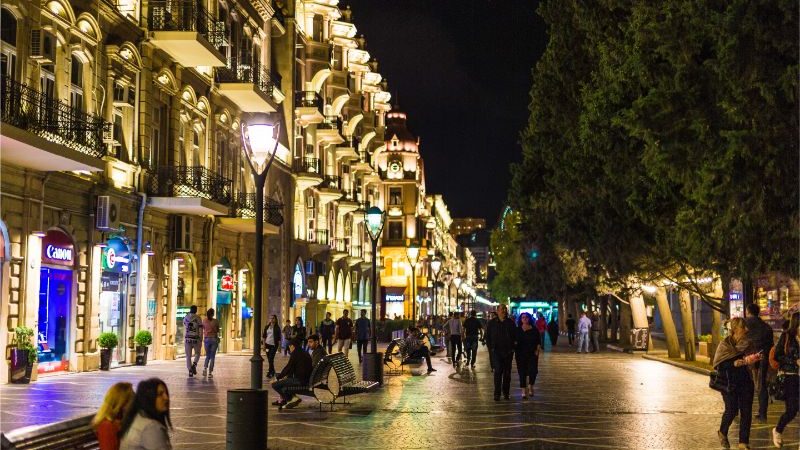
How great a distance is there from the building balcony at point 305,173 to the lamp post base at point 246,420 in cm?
4054

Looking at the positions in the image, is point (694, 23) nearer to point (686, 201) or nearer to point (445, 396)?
point (686, 201)

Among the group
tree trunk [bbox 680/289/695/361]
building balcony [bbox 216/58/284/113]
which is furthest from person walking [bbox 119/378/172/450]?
tree trunk [bbox 680/289/695/361]

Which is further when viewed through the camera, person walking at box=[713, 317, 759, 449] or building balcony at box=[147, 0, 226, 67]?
building balcony at box=[147, 0, 226, 67]

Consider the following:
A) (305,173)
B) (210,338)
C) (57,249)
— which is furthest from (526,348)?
(305,173)

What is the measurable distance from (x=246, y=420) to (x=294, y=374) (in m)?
6.53

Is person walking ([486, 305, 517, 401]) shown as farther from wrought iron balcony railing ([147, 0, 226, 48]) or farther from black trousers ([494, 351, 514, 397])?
wrought iron balcony railing ([147, 0, 226, 48])

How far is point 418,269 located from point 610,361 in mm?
70139

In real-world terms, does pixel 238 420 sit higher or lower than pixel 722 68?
lower

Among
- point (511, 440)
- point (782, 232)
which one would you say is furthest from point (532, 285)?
point (511, 440)

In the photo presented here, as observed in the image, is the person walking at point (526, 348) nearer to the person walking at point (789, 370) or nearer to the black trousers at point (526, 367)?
the black trousers at point (526, 367)

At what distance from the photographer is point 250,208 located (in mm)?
41188

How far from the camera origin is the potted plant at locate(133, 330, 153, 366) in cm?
3011

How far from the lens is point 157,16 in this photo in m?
31.6

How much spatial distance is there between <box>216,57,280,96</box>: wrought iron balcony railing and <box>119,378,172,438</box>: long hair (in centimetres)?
3169
